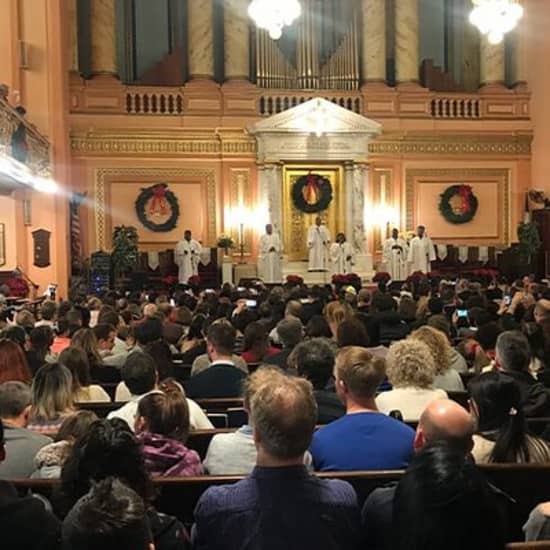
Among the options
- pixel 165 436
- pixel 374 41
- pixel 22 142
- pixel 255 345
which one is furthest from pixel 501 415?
pixel 374 41

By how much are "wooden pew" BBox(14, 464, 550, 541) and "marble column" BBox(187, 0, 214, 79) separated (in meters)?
17.4

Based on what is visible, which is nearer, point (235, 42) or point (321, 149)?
point (321, 149)

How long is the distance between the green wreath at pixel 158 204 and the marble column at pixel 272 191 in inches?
80.4

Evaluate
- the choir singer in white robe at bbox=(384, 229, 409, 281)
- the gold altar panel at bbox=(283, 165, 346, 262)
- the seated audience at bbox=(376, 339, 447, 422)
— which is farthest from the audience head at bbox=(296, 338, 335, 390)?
the gold altar panel at bbox=(283, 165, 346, 262)

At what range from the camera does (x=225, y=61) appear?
20000mm

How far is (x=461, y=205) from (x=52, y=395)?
17.5 metres

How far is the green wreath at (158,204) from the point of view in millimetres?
19406

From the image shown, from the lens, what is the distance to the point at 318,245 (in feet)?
63.4

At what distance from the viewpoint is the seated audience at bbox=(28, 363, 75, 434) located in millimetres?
4227

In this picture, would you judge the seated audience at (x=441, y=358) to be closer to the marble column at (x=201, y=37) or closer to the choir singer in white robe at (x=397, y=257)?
the choir singer in white robe at (x=397, y=257)

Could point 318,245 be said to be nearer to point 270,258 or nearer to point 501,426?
point 270,258

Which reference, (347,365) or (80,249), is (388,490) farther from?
(80,249)

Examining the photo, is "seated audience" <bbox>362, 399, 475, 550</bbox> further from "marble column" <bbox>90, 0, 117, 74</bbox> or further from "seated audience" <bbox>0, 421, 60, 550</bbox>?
"marble column" <bbox>90, 0, 117, 74</bbox>

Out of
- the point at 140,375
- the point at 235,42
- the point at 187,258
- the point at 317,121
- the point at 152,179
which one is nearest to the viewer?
the point at 140,375
